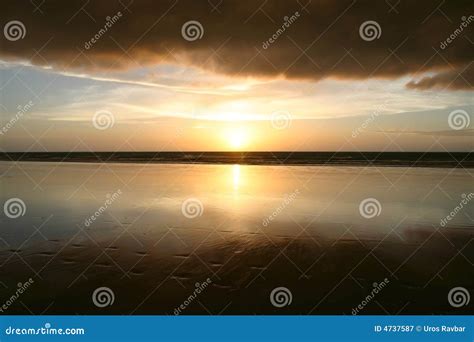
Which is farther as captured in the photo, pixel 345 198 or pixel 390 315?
pixel 345 198

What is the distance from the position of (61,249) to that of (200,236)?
2289 millimetres

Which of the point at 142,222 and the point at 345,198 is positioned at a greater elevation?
the point at 345,198

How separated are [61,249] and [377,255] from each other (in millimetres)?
5023

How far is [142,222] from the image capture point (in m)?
7.51

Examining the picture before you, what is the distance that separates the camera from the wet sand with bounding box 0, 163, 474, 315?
4453 millimetres

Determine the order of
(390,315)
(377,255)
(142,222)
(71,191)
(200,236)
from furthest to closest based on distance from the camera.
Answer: (71,191), (142,222), (200,236), (377,255), (390,315)

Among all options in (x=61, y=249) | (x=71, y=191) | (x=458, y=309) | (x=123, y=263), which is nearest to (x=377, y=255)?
(x=458, y=309)

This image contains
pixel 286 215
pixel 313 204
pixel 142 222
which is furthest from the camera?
pixel 313 204

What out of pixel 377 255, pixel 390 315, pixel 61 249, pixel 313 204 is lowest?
pixel 61 249

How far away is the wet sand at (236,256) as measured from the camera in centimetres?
445

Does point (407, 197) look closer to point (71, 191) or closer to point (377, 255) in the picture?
point (377, 255)

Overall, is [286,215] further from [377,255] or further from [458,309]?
[458,309]

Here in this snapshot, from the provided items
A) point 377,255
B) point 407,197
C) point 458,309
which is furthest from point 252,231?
point 407,197

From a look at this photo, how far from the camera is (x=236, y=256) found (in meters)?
5.68
